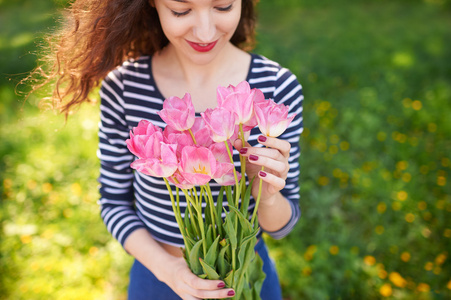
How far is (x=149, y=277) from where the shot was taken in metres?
1.28

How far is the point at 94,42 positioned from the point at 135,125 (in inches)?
10.3

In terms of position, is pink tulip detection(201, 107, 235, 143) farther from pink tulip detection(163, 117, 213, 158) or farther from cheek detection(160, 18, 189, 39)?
cheek detection(160, 18, 189, 39)

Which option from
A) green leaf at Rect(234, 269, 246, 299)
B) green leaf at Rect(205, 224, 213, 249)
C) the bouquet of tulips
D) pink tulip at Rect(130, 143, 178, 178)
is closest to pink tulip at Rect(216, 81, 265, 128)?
the bouquet of tulips

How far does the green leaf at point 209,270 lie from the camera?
2.85 feet

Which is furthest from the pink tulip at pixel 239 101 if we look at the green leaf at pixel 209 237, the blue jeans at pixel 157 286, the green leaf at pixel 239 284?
the blue jeans at pixel 157 286

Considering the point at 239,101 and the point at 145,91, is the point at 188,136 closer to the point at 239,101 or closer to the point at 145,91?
the point at 239,101

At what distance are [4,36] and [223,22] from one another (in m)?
5.01

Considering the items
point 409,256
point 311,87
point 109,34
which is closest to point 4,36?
point 311,87

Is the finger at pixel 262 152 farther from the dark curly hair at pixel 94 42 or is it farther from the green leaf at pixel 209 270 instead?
the dark curly hair at pixel 94 42

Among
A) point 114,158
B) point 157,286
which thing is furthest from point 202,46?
point 157,286

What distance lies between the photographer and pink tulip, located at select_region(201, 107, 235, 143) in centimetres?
73

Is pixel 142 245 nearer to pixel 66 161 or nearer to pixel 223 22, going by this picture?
pixel 223 22

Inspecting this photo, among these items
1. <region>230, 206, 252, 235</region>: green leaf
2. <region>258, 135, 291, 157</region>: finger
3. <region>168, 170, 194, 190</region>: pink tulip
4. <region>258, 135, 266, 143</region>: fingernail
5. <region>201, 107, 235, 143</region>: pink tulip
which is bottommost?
<region>230, 206, 252, 235</region>: green leaf

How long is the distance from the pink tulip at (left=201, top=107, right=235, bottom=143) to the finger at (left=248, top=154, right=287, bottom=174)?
0.33ft
